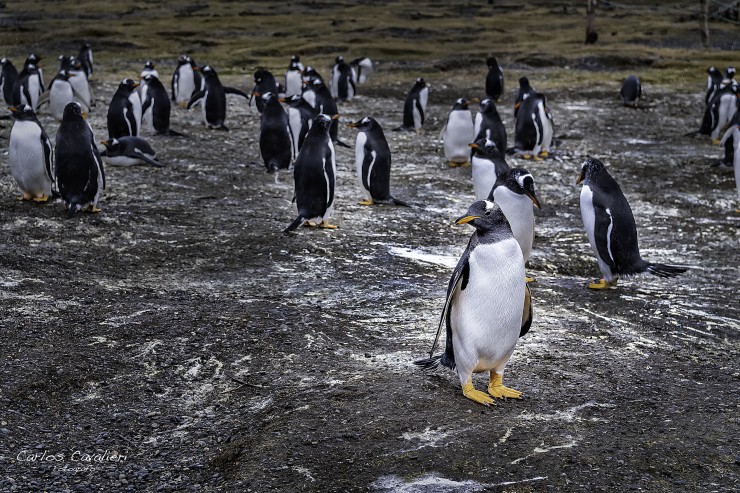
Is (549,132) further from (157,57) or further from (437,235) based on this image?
(157,57)

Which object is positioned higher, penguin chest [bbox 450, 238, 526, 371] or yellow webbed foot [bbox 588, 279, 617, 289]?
penguin chest [bbox 450, 238, 526, 371]

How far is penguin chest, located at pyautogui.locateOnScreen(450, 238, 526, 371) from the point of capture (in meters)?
4.48

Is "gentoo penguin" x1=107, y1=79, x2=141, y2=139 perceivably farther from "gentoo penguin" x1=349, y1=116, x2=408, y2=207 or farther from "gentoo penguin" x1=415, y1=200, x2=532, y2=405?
"gentoo penguin" x1=415, y1=200, x2=532, y2=405

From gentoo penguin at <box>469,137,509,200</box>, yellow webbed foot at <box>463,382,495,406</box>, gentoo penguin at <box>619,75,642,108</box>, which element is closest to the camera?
yellow webbed foot at <box>463,382,495,406</box>

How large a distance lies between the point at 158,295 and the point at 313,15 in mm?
32937

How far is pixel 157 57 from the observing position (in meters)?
25.5

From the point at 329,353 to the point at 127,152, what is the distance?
6.31 metres

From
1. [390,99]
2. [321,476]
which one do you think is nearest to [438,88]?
[390,99]

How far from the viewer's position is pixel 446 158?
1244 cm

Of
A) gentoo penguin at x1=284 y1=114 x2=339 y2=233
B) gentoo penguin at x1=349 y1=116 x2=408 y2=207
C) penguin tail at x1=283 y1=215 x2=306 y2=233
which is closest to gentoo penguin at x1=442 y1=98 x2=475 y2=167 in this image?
gentoo penguin at x1=349 y1=116 x2=408 y2=207

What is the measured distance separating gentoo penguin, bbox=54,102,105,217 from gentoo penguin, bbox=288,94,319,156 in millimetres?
3703

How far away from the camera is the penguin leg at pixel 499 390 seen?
15.0ft

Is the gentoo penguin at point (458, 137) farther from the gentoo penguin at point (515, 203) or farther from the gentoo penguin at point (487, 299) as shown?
the gentoo penguin at point (487, 299)

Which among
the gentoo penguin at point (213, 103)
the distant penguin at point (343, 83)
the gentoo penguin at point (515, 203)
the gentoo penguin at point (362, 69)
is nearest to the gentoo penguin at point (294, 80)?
the distant penguin at point (343, 83)
